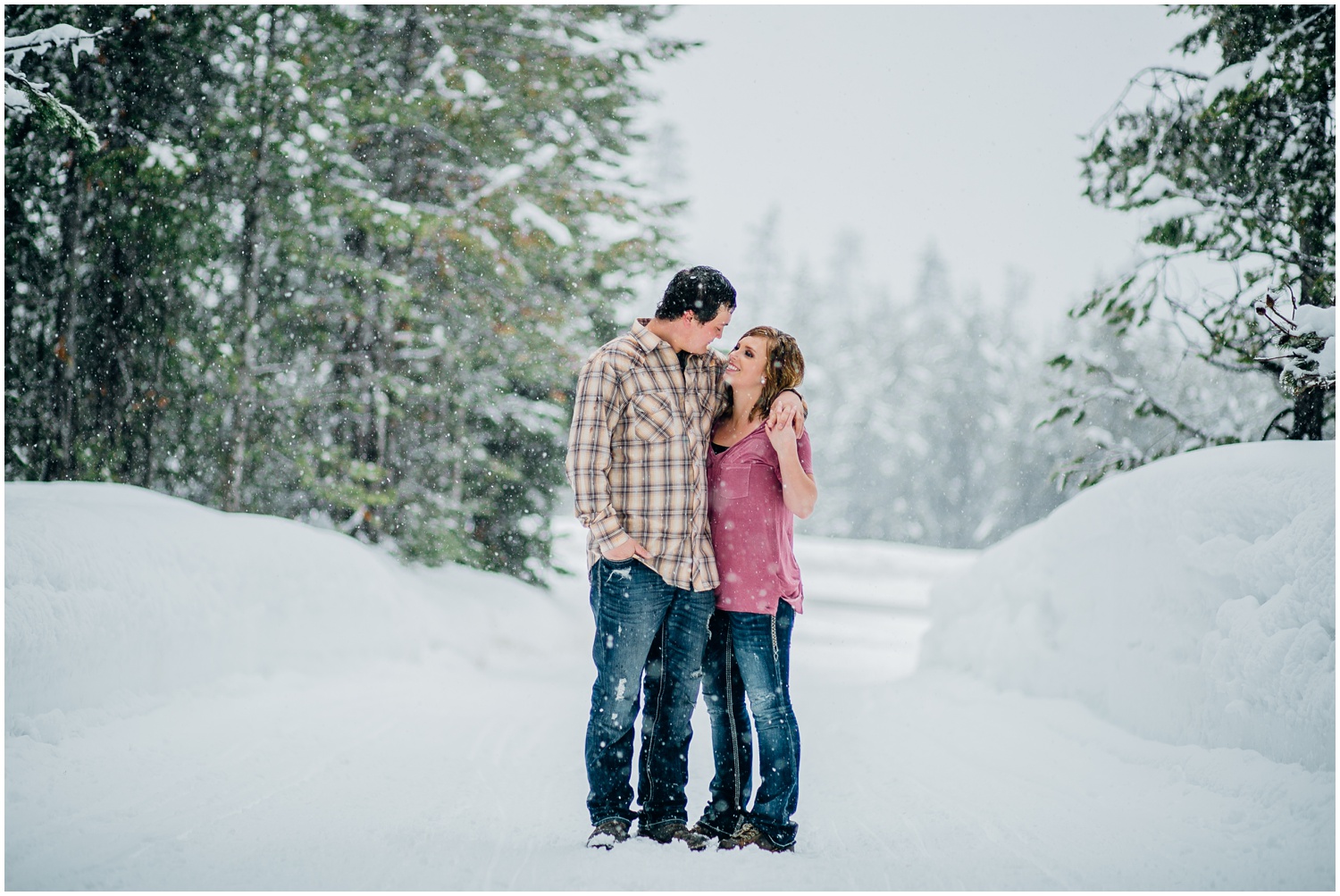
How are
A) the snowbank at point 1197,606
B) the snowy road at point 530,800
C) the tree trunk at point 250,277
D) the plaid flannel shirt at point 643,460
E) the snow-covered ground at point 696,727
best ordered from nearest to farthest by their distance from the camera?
the snowy road at point 530,800 < the snow-covered ground at point 696,727 < the plaid flannel shirt at point 643,460 < the snowbank at point 1197,606 < the tree trunk at point 250,277

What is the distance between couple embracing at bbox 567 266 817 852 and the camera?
310 cm

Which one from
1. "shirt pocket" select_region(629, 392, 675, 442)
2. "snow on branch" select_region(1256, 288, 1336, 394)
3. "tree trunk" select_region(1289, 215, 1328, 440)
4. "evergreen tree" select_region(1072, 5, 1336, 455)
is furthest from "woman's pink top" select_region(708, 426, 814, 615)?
"tree trunk" select_region(1289, 215, 1328, 440)

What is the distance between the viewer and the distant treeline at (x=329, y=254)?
7.41 meters

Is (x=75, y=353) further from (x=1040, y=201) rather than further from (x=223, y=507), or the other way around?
(x=1040, y=201)

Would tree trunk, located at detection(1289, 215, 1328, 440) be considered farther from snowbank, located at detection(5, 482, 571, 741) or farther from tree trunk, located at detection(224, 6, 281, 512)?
tree trunk, located at detection(224, 6, 281, 512)

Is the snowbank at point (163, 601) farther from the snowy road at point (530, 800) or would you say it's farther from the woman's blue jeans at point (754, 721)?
the woman's blue jeans at point (754, 721)

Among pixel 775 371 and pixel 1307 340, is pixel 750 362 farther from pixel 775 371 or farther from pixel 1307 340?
pixel 1307 340

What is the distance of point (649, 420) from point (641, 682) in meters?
1.03

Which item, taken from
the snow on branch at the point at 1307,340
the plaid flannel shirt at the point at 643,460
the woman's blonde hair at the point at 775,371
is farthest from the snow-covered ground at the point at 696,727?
the woman's blonde hair at the point at 775,371

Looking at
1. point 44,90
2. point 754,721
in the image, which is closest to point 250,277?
point 44,90

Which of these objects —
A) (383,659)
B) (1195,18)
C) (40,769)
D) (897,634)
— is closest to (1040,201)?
(1195,18)

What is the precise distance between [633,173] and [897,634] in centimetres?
939

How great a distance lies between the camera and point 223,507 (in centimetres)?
875

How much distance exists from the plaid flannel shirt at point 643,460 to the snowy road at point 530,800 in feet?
3.54
